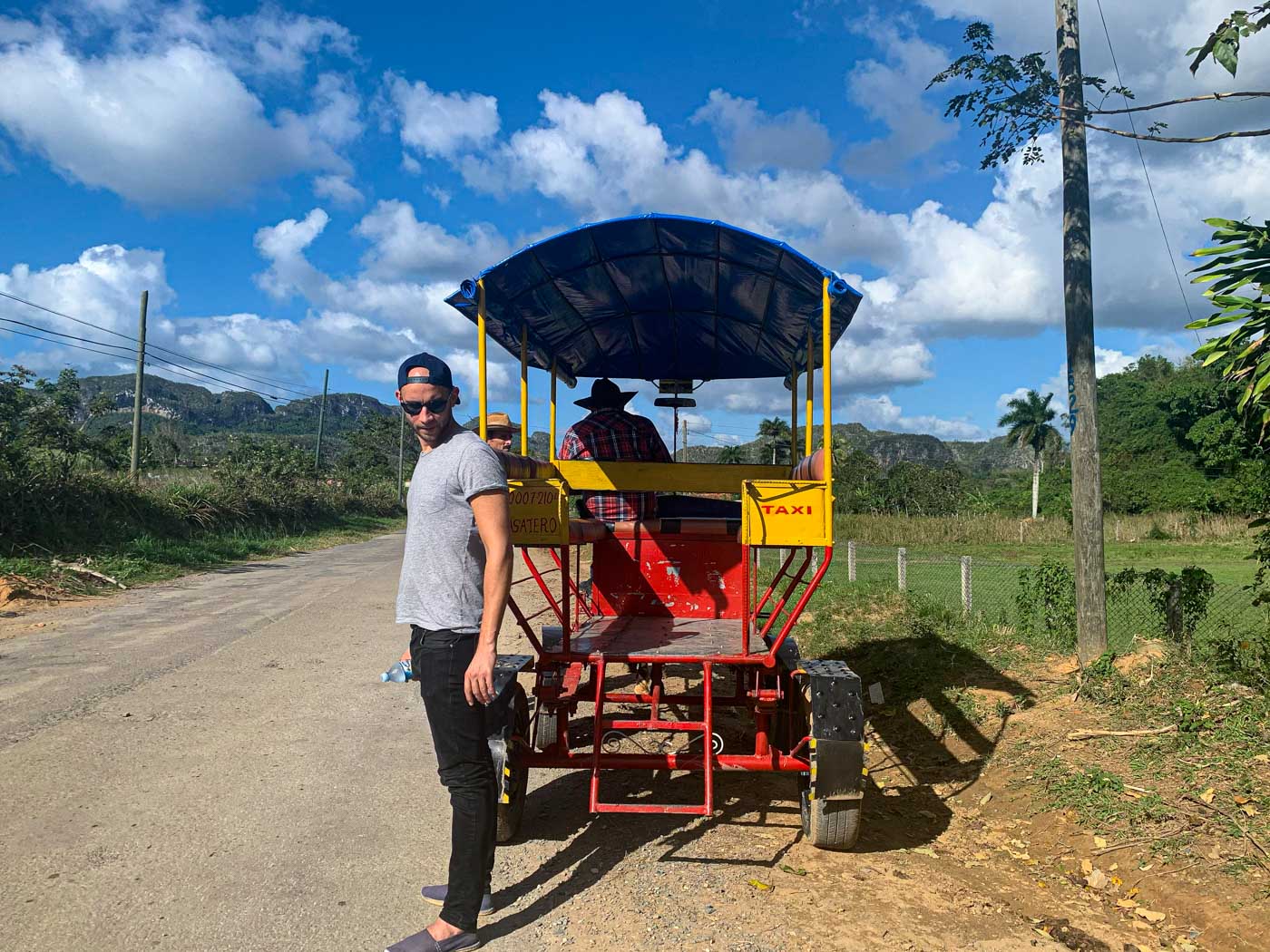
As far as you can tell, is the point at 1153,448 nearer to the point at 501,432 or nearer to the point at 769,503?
the point at 501,432

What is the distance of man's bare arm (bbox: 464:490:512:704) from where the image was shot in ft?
10.5

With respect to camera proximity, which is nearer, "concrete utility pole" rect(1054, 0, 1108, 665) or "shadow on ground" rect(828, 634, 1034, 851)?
"shadow on ground" rect(828, 634, 1034, 851)

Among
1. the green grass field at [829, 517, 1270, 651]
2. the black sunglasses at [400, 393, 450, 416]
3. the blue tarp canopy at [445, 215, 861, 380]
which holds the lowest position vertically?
the green grass field at [829, 517, 1270, 651]

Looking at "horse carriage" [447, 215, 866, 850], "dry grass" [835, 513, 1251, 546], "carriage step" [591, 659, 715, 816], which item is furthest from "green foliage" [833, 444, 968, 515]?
"carriage step" [591, 659, 715, 816]

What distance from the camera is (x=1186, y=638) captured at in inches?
261

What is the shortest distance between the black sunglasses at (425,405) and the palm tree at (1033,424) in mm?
78486

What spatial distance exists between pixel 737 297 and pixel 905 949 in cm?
417

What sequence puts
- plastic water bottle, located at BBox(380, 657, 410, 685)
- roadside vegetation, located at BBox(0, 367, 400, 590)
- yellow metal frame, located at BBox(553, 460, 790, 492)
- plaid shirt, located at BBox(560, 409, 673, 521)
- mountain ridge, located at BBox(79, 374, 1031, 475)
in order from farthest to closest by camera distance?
mountain ridge, located at BBox(79, 374, 1031, 475) < roadside vegetation, located at BBox(0, 367, 400, 590) < plaid shirt, located at BBox(560, 409, 673, 521) < yellow metal frame, located at BBox(553, 460, 790, 492) < plastic water bottle, located at BBox(380, 657, 410, 685)

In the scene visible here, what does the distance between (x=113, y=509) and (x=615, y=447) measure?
16.8 metres

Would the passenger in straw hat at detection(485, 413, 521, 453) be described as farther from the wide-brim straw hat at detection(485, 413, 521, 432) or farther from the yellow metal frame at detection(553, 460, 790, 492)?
the yellow metal frame at detection(553, 460, 790, 492)

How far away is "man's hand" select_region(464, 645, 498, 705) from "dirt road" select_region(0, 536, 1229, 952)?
3.20 feet

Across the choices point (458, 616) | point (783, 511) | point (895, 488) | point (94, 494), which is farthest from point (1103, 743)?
point (895, 488)

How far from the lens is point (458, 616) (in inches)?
131

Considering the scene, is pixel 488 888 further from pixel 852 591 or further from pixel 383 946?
pixel 852 591
